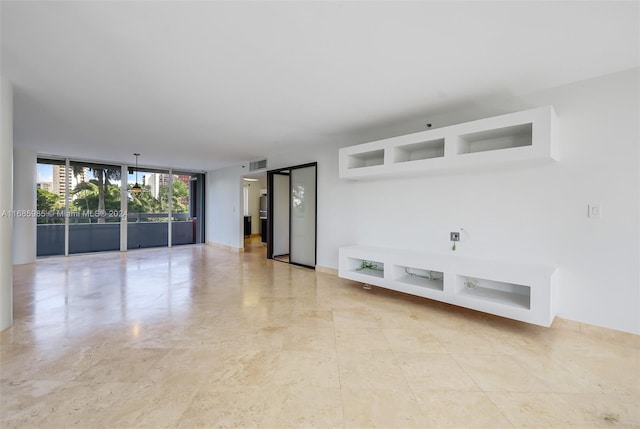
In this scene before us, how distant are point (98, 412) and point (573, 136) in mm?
4585

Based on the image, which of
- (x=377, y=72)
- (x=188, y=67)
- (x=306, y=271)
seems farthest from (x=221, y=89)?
(x=306, y=271)

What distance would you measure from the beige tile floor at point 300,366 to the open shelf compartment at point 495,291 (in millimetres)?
310

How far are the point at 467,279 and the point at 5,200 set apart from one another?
5.13 meters

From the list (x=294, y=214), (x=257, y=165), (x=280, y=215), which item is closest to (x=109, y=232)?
(x=257, y=165)

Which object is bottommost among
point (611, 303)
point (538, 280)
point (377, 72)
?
point (611, 303)

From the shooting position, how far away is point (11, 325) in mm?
2916

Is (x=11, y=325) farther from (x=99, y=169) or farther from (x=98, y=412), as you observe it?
(x=99, y=169)

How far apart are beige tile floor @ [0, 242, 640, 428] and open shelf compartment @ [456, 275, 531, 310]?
1.02 feet

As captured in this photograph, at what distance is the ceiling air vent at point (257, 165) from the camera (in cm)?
713

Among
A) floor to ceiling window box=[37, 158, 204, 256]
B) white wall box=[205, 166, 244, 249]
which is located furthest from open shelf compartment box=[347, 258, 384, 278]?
floor to ceiling window box=[37, 158, 204, 256]

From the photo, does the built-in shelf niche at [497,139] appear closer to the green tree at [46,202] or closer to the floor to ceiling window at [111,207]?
the floor to ceiling window at [111,207]

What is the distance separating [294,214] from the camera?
6.33m

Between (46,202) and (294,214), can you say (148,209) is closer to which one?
(46,202)

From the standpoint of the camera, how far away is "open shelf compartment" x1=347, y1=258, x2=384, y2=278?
416cm
